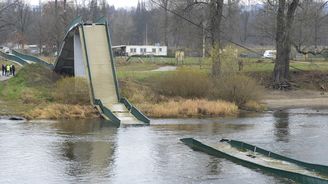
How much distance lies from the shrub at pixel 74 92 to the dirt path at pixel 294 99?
15207 millimetres

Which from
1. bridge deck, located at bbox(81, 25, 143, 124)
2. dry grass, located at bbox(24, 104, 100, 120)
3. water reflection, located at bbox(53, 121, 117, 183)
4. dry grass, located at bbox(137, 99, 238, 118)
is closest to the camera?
water reflection, located at bbox(53, 121, 117, 183)

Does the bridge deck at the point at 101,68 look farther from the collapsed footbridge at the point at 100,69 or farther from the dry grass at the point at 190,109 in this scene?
the dry grass at the point at 190,109

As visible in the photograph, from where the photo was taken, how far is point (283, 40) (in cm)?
5631

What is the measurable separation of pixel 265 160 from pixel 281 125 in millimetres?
14015

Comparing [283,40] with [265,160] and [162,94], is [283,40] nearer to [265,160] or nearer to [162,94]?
[162,94]

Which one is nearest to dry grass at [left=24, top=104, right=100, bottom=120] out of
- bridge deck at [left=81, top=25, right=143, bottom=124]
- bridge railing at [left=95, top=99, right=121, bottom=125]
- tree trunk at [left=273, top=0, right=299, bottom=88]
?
bridge railing at [left=95, top=99, right=121, bottom=125]

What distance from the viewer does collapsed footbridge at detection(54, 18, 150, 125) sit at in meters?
37.3

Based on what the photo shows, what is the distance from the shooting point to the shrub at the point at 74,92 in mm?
42375

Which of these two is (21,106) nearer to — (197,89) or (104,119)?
(104,119)

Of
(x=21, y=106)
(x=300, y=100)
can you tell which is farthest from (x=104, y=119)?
(x=300, y=100)

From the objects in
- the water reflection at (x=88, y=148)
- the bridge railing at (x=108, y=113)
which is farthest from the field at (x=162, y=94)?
the water reflection at (x=88, y=148)

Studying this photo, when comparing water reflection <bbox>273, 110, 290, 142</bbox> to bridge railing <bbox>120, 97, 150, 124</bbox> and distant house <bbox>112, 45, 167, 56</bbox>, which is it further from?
distant house <bbox>112, 45, 167, 56</bbox>

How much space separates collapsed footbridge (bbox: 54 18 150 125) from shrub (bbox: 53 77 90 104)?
3.13 ft

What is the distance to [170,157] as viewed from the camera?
2322cm
